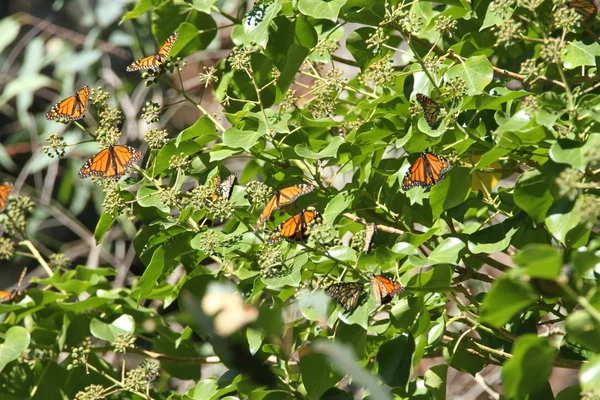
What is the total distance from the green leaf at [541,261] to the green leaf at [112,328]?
3.68 feet

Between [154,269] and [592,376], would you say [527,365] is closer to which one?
[592,376]

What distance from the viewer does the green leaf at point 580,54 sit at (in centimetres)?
137

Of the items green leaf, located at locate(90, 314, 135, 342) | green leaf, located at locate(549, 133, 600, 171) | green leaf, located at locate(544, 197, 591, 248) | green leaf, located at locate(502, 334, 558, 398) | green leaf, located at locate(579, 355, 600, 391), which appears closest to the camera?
green leaf, located at locate(579, 355, 600, 391)

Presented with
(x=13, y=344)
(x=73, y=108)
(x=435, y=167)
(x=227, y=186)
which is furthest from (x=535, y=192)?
(x=13, y=344)

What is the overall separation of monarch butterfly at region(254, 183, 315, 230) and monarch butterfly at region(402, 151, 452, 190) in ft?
0.60

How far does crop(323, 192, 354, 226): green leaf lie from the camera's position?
4.34ft

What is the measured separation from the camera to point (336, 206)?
135 centimetres

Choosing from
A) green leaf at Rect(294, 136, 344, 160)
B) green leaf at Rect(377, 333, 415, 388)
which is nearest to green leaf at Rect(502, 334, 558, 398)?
green leaf at Rect(377, 333, 415, 388)

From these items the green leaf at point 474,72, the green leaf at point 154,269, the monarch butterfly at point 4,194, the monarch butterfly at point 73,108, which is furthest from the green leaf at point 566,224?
the monarch butterfly at point 4,194

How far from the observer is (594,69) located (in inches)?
56.3

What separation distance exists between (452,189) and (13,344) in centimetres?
94

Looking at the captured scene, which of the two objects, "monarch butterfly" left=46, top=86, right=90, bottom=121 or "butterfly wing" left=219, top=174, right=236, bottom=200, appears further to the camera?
"monarch butterfly" left=46, top=86, right=90, bottom=121

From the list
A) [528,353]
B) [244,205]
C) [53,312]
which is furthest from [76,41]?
[528,353]

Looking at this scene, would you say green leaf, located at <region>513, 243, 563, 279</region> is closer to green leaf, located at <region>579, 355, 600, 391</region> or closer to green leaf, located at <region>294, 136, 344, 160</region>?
green leaf, located at <region>579, 355, 600, 391</region>
